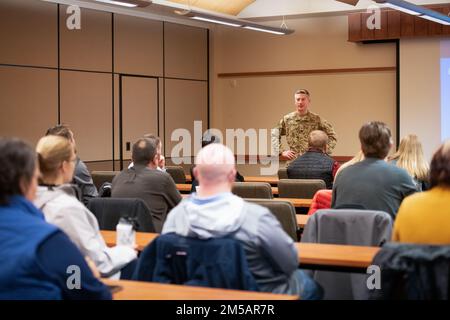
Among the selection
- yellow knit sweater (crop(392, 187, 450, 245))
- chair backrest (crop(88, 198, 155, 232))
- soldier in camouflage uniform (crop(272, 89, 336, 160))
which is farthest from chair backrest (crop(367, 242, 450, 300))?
soldier in camouflage uniform (crop(272, 89, 336, 160))

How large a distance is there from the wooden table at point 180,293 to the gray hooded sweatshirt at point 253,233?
221 mm

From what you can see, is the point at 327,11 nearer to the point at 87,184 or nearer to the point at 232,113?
the point at 232,113

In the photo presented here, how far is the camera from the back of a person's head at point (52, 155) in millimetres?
3082

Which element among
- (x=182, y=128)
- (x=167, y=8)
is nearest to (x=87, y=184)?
(x=167, y=8)

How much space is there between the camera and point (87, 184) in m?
5.55

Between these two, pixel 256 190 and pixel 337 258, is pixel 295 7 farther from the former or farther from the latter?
pixel 337 258

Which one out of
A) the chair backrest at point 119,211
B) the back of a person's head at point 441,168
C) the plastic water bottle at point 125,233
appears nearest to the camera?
the back of a person's head at point 441,168

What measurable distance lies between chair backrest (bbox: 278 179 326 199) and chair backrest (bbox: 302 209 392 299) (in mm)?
2229

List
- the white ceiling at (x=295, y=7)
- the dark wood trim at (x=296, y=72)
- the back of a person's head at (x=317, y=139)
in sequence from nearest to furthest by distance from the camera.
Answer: the back of a person's head at (x=317, y=139), the white ceiling at (x=295, y=7), the dark wood trim at (x=296, y=72)

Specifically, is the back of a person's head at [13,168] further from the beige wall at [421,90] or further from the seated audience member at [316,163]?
the beige wall at [421,90]

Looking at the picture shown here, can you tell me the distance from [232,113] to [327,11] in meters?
2.50

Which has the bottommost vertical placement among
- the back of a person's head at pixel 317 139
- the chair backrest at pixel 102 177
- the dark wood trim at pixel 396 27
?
the chair backrest at pixel 102 177

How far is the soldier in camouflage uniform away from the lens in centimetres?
838

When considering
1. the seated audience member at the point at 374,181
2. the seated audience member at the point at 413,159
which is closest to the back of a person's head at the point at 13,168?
the seated audience member at the point at 374,181
